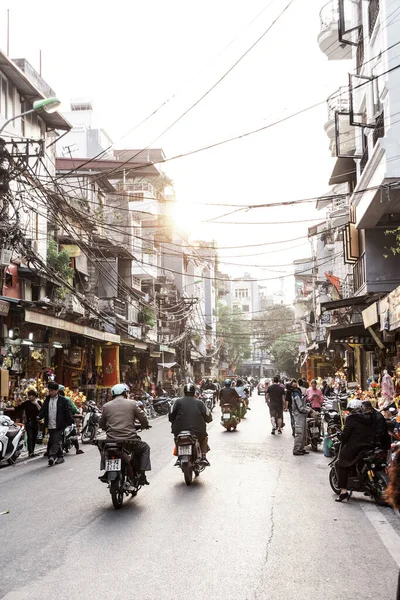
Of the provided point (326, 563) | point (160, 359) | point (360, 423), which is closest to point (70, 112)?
point (160, 359)

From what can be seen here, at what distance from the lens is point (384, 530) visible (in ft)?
26.7

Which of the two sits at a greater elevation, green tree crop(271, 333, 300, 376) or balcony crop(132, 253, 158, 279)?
balcony crop(132, 253, 158, 279)

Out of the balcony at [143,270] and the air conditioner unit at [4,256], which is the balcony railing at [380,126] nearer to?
the air conditioner unit at [4,256]

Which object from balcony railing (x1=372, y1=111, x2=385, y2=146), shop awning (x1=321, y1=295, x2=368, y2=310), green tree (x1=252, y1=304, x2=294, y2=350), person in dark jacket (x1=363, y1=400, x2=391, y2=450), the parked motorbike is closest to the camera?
person in dark jacket (x1=363, y1=400, x2=391, y2=450)

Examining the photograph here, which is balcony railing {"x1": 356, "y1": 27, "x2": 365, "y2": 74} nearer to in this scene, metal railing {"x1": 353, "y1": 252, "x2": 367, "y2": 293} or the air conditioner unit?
metal railing {"x1": 353, "y1": 252, "x2": 367, "y2": 293}

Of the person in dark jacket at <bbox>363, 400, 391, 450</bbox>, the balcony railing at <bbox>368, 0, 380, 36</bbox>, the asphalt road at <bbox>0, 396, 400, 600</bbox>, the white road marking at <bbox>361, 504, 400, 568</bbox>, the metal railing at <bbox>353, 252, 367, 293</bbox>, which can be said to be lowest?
the white road marking at <bbox>361, 504, 400, 568</bbox>

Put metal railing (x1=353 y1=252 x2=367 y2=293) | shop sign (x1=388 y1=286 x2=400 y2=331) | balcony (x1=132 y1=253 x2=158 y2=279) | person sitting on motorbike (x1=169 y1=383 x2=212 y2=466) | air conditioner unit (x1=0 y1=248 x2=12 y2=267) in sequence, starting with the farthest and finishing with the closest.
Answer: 1. balcony (x1=132 y1=253 x2=158 y2=279)
2. metal railing (x1=353 y1=252 x2=367 y2=293)
3. air conditioner unit (x1=0 y1=248 x2=12 y2=267)
4. shop sign (x1=388 y1=286 x2=400 y2=331)
5. person sitting on motorbike (x1=169 y1=383 x2=212 y2=466)

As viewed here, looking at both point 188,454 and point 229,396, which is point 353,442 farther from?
point 229,396

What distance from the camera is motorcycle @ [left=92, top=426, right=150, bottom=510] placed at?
9242 mm

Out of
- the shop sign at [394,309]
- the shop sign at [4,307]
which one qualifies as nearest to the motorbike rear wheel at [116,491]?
the shop sign at [394,309]

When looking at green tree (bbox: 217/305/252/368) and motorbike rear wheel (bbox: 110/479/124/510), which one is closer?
motorbike rear wheel (bbox: 110/479/124/510)

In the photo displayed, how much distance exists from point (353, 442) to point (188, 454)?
2.80 meters

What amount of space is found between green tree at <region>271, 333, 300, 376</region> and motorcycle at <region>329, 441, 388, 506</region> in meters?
79.6

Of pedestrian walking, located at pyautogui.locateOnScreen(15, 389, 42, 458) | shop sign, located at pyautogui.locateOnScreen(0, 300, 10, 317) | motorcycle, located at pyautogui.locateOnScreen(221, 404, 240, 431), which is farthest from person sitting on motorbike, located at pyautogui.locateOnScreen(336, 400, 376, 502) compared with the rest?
motorcycle, located at pyautogui.locateOnScreen(221, 404, 240, 431)
